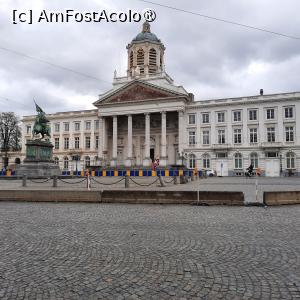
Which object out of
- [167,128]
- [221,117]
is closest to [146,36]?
[167,128]

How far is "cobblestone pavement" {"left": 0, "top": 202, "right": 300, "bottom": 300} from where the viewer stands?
13.2 feet

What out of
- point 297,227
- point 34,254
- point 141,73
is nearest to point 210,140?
point 141,73

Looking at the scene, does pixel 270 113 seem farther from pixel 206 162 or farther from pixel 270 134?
pixel 206 162

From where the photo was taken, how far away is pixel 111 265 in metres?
5.02

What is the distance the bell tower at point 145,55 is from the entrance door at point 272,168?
31.2 m

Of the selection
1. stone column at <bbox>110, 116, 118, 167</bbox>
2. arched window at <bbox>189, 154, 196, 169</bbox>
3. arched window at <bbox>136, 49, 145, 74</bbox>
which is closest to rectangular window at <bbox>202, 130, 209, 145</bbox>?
arched window at <bbox>189, 154, 196, 169</bbox>

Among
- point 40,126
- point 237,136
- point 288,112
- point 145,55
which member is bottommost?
point 40,126

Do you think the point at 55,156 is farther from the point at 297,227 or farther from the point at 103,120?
the point at 297,227

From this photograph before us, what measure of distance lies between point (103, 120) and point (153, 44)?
22.0m

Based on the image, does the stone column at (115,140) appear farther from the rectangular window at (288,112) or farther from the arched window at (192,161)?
the rectangular window at (288,112)

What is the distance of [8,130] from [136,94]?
31.4 m

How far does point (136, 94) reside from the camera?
63.5 m

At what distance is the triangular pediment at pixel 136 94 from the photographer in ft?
202

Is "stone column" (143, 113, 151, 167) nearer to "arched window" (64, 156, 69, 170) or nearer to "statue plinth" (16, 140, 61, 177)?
"arched window" (64, 156, 69, 170)
